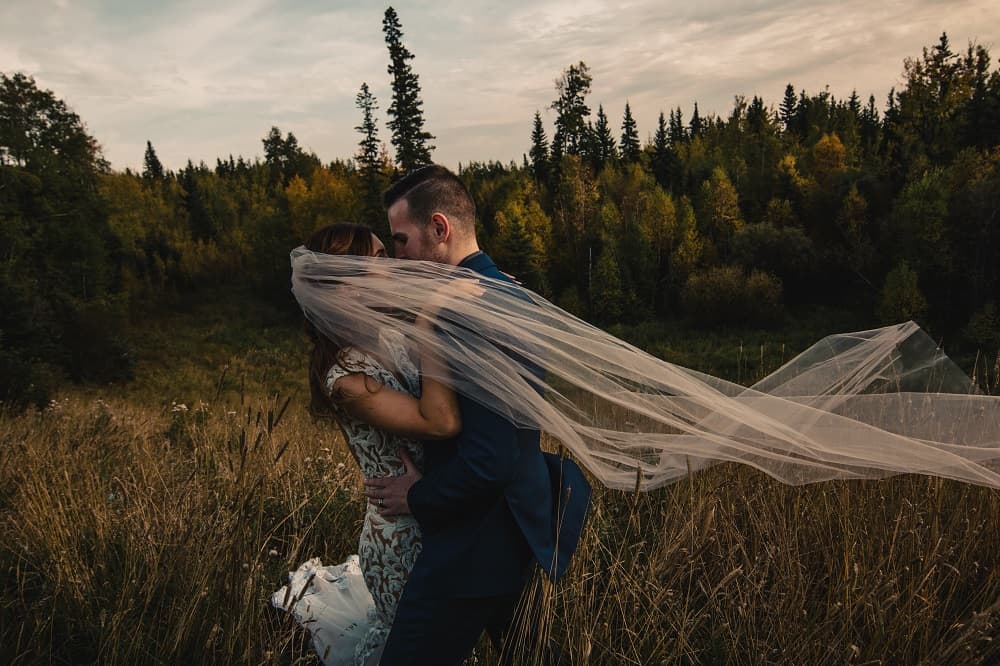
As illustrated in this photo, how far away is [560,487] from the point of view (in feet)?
6.88

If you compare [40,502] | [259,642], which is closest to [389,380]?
[259,642]

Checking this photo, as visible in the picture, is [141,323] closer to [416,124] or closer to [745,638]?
[416,124]

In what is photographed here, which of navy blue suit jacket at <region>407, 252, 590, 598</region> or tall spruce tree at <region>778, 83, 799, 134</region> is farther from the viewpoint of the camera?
tall spruce tree at <region>778, 83, 799, 134</region>

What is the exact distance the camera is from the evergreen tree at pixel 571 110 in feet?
178

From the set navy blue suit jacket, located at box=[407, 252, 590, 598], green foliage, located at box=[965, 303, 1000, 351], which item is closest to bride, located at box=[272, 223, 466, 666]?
navy blue suit jacket, located at box=[407, 252, 590, 598]

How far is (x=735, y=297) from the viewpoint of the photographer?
41.2m

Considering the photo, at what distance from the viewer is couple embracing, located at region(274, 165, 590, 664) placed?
5.89 feet

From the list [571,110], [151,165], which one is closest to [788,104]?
[571,110]

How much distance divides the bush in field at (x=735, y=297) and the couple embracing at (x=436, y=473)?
4247 centimetres

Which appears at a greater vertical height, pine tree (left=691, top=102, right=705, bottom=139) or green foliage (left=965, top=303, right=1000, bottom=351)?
pine tree (left=691, top=102, right=705, bottom=139)

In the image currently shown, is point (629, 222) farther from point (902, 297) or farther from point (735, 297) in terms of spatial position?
point (902, 297)

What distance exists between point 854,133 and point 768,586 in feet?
207

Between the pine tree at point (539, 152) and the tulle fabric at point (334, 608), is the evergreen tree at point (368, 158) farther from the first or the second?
the tulle fabric at point (334, 608)

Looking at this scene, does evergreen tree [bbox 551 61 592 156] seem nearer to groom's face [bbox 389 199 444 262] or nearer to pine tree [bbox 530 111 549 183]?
pine tree [bbox 530 111 549 183]
